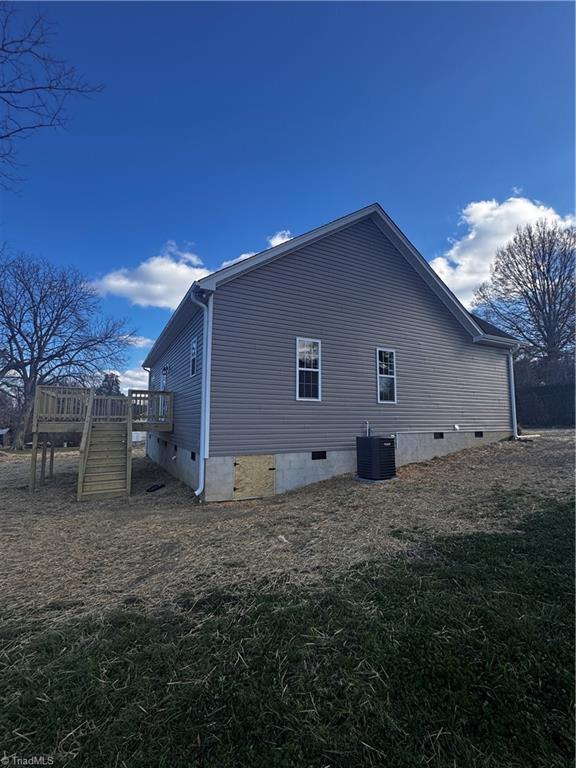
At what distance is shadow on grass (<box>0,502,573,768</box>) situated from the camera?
1.72 metres

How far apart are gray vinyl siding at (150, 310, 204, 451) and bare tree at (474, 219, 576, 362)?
24.5 m

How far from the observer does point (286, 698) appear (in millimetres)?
2023

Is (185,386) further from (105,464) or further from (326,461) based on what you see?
(326,461)

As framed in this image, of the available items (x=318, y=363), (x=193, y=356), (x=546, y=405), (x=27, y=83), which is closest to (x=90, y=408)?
(x=193, y=356)

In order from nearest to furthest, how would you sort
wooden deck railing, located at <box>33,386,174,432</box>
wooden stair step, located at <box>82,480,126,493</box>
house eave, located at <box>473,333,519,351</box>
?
1. wooden stair step, located at <box>82,480,126,493</box>
2. wooden deck railing, located at <box>33,386,174,432</box>
3. house eave, located at <box>473,333,519,351</box>

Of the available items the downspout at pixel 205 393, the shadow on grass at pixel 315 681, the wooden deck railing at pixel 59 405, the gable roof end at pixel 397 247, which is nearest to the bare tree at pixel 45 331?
the gable roof end at pixel 397 247

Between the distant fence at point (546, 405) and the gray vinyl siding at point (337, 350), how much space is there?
1250 centimetres

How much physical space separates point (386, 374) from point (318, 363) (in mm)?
2427

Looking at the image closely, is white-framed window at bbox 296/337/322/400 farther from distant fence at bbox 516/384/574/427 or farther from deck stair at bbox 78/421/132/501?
distant fence at bbox 516/384/574/427

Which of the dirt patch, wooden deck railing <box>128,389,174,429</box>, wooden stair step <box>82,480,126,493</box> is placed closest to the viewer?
the dirt patch

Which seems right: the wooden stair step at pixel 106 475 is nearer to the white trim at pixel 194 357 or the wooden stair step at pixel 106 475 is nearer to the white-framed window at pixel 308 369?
the white trim at pixel 194 357

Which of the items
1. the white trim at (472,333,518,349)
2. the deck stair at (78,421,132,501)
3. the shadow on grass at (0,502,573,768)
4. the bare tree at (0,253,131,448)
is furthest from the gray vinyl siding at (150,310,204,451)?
the bare tree at (0,253,131,448)

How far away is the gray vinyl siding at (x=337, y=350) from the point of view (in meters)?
7.91

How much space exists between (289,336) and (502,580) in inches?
254
